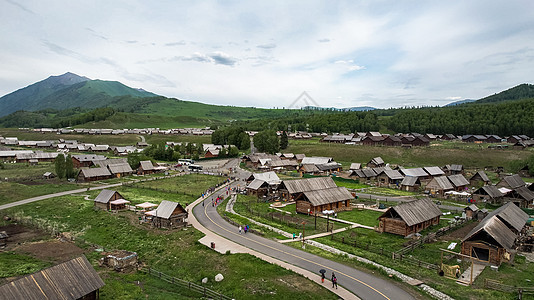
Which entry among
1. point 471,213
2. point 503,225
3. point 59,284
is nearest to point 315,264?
point 59,284

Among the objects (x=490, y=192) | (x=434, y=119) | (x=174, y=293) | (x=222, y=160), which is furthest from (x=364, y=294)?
(x=434, y=119)

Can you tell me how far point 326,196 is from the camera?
5053 cm

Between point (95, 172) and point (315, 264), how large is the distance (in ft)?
224

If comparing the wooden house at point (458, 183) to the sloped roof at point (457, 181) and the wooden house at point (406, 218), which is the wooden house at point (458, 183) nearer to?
the sloped roof at point (457, 181)

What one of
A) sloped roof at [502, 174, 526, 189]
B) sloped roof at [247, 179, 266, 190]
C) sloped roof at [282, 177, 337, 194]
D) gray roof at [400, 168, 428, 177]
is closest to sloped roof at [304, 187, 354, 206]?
sloped roof at [282, 177, 337, 194]

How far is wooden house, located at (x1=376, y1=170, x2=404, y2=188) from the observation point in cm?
7925

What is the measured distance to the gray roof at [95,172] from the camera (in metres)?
76.8

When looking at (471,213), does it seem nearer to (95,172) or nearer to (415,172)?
(415,172)

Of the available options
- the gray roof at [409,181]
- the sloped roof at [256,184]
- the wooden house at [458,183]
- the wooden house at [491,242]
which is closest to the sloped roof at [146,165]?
the sloped roof at [256,184]

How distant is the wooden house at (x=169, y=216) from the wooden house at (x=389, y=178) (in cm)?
5497

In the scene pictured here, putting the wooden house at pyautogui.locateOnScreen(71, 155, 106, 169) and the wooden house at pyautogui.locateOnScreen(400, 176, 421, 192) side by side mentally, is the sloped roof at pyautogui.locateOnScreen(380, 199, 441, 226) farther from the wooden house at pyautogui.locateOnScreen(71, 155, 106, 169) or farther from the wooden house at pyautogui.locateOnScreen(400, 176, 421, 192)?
the wooden house at pyautogui.locateOnScreen(71, 155, 106, 169)

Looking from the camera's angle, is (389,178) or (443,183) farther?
(389,178)

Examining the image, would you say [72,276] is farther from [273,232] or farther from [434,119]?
[434,119]

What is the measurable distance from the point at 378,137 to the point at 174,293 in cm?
13226
